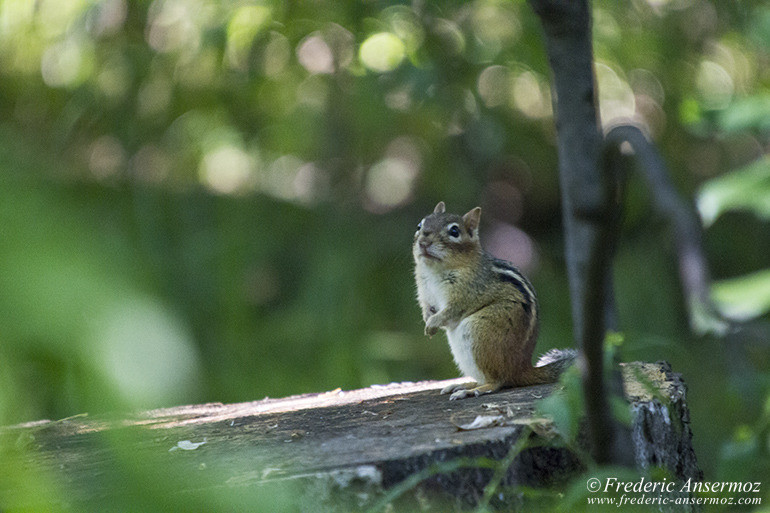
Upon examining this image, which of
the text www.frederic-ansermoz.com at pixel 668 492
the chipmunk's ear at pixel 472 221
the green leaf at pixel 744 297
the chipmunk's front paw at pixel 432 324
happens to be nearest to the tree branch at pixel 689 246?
the green leaf at pixel 744 297

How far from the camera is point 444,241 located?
2.33 meters

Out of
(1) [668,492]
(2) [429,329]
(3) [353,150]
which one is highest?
(3) [353,150]

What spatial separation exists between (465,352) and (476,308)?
15 cm

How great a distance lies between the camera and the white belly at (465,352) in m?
2.05

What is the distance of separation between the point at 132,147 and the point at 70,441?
2246 millimetres

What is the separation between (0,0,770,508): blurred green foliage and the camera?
298cm

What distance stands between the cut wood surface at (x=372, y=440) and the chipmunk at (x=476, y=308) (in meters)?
0.14

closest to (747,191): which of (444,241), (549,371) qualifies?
(549,371)

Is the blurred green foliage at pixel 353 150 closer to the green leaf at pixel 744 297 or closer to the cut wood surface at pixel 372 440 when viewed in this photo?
the cut wood surface at pixel 372 440

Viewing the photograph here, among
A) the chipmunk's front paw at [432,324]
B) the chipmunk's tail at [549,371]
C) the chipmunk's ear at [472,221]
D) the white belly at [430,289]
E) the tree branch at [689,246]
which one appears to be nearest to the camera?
the tree branch at [689,246]

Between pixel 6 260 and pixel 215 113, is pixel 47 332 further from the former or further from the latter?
pixel 215 113

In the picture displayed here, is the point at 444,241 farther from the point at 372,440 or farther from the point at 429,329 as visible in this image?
→ the point at 372,440

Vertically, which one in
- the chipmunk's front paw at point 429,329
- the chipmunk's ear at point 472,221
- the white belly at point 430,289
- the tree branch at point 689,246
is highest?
the chipmunk's ear at point 472,221

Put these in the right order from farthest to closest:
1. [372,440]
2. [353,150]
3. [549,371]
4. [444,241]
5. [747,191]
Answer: [353,150] < [444,241] < [549,371] < [372,440] < [747,191]
